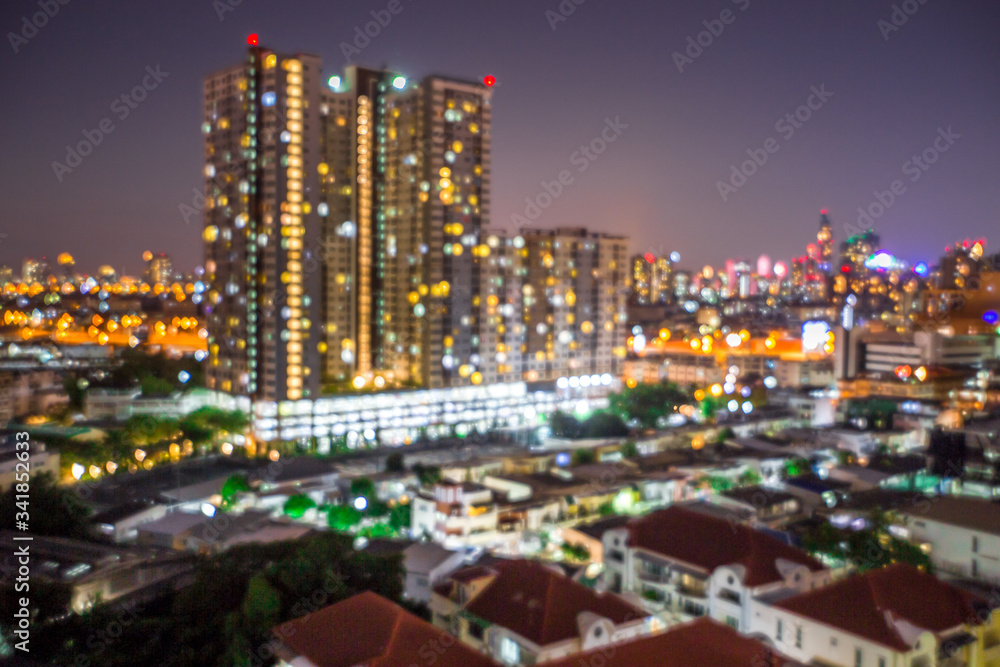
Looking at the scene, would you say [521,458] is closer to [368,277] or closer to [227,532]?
[227,532]

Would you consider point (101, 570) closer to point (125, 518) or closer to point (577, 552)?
point (125, 518)

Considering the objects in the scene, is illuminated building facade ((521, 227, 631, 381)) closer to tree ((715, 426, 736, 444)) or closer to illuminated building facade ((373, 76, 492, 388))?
illuminated building facade ((373, 76, 492, 388))

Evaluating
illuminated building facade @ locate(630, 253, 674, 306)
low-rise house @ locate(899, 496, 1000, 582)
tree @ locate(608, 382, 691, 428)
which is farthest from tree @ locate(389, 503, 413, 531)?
illuminated building facade @ locate(630, 253, 674, 306)

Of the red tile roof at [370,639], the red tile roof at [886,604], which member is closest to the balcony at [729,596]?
the red tile roof at [886,604]

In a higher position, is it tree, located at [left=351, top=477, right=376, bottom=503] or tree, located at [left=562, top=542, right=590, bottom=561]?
tree, located at [left=351, top=477, right=376, bottom=503]

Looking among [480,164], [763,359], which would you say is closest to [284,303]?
[480,164]

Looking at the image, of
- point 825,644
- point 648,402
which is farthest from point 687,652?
point 648,402
